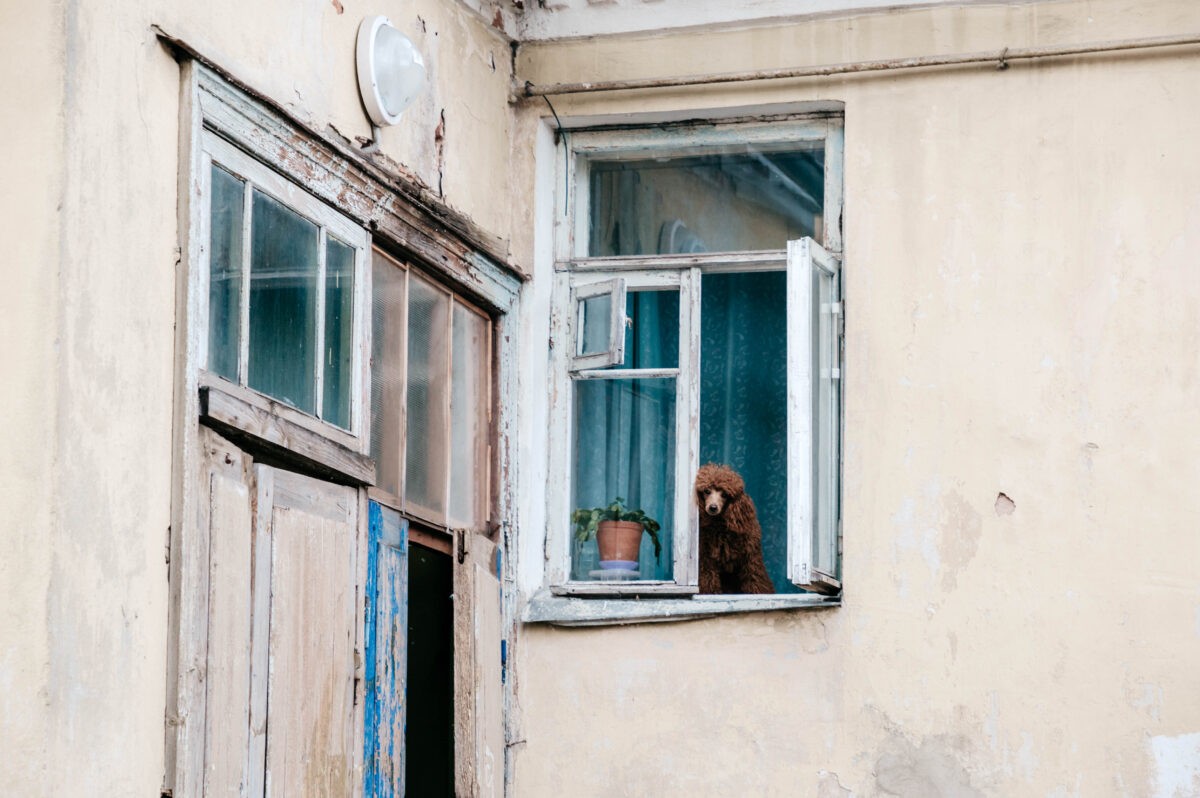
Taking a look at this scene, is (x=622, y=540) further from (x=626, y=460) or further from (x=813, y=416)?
(x=813, y=416)

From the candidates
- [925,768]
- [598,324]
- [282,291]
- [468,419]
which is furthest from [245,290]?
[925,768]

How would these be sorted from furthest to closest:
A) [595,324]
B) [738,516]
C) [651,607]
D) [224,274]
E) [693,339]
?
[595,324], [693,339], [738,516], [651,607], [224,274]

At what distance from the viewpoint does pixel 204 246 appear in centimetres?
494

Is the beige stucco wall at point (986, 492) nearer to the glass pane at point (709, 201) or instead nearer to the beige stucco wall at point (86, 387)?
the glass pane at point (709, 201)

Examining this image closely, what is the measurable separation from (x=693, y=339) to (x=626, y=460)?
494 millimetres

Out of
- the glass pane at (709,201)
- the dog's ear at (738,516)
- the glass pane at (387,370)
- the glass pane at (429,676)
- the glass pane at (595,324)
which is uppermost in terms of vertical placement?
the glass pane at (709,201)

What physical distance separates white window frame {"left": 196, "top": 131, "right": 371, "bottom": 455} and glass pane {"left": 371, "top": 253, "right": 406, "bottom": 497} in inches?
7.1

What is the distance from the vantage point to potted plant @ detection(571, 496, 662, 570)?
271 inches

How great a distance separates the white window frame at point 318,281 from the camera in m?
4.96

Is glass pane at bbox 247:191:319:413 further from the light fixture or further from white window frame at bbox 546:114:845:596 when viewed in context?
white window frame at bbox 546:114:845:596

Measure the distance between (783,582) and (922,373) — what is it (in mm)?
1252

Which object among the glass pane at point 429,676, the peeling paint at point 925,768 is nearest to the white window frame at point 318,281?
the glass pane at point 429,676

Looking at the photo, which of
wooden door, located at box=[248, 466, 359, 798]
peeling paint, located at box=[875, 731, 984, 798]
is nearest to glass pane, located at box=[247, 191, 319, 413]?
wooden door, located at box=[248, 466, 359, 798]

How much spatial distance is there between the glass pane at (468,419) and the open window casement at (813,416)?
108cm
